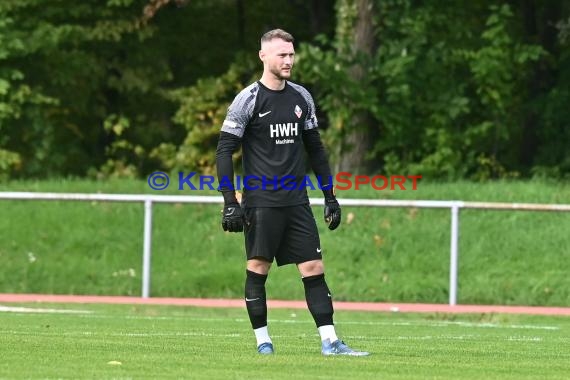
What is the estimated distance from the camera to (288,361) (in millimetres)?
9742

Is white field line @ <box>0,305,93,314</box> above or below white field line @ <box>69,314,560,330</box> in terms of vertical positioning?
below

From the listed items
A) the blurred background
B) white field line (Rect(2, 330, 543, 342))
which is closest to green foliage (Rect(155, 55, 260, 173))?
the blurred background

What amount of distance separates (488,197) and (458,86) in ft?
22.7

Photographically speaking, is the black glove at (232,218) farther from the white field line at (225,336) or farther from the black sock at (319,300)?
the white field line at (225,336)

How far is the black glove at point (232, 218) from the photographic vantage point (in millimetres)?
10125

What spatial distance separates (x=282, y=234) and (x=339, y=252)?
10.3 meters

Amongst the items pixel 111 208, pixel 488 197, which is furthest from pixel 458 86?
pixel 111 208

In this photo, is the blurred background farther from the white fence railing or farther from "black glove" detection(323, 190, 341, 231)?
"black glove" detection(323, 190, 341, 231)

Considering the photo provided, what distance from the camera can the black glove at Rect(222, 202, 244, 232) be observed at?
10125 mm

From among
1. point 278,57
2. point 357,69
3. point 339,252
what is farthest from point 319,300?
point 357,69

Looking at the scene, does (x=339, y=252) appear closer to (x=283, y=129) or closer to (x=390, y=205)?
(x=390, y=205)

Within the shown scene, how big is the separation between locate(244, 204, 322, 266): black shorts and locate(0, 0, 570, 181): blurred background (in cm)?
1604

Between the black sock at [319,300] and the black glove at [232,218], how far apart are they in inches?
24.1

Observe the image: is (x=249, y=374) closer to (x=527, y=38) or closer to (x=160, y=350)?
(x=160, y=350)
